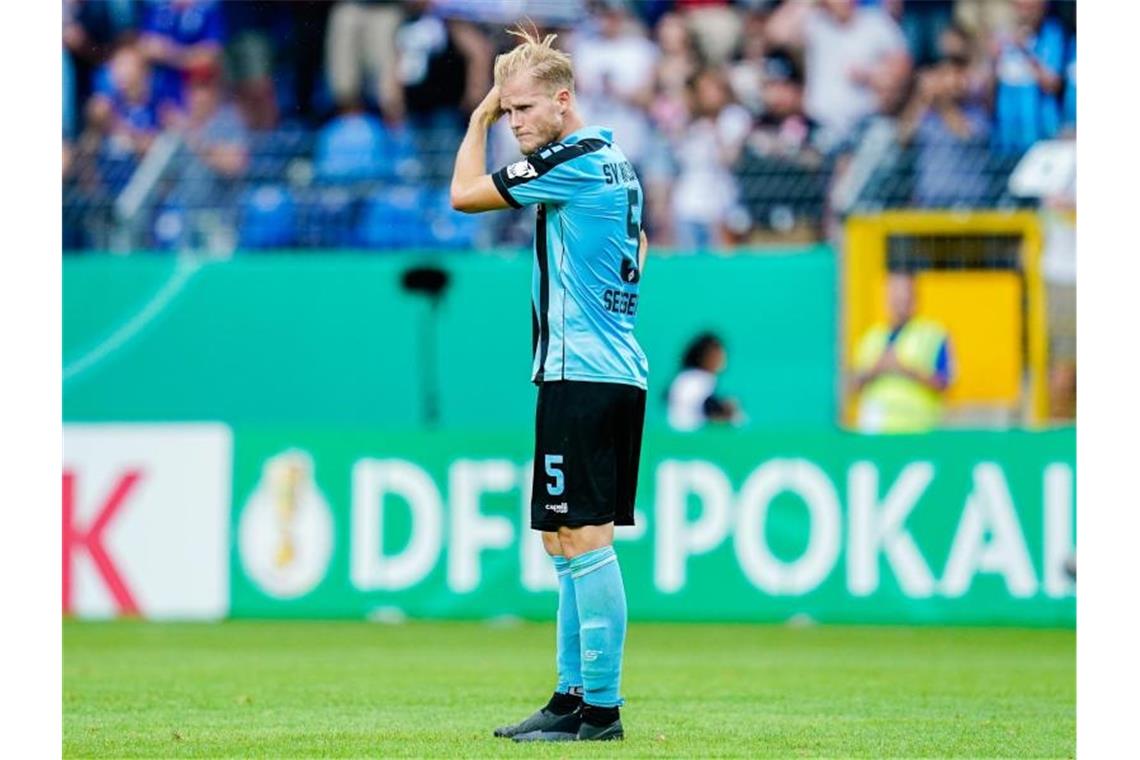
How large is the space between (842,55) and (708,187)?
1.74 m

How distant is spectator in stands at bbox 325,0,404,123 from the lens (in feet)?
56.0

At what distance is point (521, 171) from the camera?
23.8ft

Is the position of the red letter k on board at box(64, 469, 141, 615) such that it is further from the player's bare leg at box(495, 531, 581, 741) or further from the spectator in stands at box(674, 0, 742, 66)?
the player's bare leg at box(495, 531, 581, 741)

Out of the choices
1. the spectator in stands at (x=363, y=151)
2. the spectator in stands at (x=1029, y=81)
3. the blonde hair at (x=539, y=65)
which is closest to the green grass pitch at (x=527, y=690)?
the blonde hair at (x=539, y=65)

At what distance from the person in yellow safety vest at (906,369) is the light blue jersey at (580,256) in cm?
770

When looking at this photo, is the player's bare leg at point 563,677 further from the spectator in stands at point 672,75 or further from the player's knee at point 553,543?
the spectator in stands at point 672,75

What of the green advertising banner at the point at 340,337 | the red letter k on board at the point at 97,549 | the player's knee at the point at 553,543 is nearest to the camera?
the player's knee at the point at 553,543

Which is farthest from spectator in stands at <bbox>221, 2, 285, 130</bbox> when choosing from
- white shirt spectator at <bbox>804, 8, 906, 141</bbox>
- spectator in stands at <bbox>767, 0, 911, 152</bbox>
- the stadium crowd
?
white shirt spectator at <bbox>804, 8, 906, 141</bbox>

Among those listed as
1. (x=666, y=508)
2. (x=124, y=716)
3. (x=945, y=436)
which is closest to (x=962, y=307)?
(x=945, y=436)

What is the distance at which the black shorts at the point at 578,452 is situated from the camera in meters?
7.24

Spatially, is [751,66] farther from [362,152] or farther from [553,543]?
[553,543]

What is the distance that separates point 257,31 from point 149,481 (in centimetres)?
459
